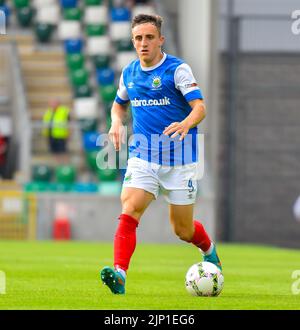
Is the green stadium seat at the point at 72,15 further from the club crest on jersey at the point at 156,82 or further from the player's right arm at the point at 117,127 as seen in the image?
the club crest on jersey at the point at 156,82

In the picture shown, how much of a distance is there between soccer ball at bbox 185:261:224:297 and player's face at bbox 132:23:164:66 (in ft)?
5.82

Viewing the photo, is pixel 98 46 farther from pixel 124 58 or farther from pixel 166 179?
pixel 166 179

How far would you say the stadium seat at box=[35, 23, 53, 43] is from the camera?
104ft

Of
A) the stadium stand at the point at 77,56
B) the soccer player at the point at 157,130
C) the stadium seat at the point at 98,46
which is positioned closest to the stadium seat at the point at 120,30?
the stadium stand at the point at 77,56

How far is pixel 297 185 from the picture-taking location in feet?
96.0

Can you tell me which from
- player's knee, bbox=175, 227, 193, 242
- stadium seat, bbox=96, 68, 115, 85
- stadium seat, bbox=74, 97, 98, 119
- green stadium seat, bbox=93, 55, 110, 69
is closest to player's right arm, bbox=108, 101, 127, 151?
player's knee, bbox=175, 227, 193, 242

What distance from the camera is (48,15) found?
106 ft

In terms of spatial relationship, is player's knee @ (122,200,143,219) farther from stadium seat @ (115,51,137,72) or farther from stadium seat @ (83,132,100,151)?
stadium seat @ (115,51,137,72)

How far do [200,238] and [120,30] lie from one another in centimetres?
2160

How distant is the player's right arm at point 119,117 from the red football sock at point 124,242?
614 millimetres

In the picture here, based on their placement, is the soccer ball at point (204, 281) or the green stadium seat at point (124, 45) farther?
the green stadium seat at point (124, 45)

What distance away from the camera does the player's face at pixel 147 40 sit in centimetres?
1013

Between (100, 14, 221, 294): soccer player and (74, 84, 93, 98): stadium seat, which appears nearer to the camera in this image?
(100, 14, 221, 294): soccer player

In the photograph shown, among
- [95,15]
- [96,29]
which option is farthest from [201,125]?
[95,15]
